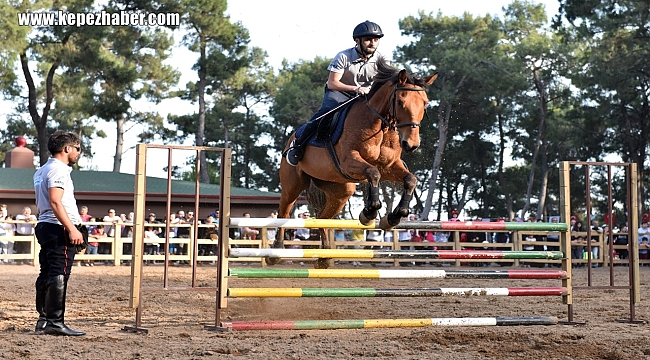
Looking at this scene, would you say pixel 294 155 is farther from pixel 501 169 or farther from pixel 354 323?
pixel 501 169

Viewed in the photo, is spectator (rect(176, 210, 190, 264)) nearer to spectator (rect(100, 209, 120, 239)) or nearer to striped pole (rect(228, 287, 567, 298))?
spectator (rect(100, 209, 120, 239))

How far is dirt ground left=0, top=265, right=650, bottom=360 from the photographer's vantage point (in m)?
6.22

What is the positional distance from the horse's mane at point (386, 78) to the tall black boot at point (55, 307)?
362 cm

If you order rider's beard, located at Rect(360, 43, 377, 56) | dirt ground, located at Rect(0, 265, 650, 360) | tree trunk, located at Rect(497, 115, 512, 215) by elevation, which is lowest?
dirt ground, located at Rect(0, 265, 650, 360)

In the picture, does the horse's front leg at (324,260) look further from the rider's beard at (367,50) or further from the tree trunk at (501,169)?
the tree trunk at (501,169)

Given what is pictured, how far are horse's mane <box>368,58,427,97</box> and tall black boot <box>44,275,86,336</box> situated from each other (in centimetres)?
362

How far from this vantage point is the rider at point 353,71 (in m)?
8.41

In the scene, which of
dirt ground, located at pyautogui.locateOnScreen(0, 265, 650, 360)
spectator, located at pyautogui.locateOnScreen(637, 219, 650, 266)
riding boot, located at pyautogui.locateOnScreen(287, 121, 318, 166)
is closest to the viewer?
dirt ground, located at pyautogui.locateOnScreen(0, 265, 650, 360)

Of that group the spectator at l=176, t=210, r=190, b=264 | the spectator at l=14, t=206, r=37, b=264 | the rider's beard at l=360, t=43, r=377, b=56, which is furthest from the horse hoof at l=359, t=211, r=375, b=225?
the spectator at l=176, t=210, r=190, b=264

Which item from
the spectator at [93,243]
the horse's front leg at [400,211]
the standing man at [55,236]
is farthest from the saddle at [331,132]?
the spectator at [93,243]

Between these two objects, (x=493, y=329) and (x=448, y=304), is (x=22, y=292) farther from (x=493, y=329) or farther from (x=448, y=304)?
(x=493, y=329)

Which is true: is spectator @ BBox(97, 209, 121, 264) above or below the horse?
below

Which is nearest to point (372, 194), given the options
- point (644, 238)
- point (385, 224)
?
point (385, 224)

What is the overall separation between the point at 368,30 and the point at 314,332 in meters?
3.32
